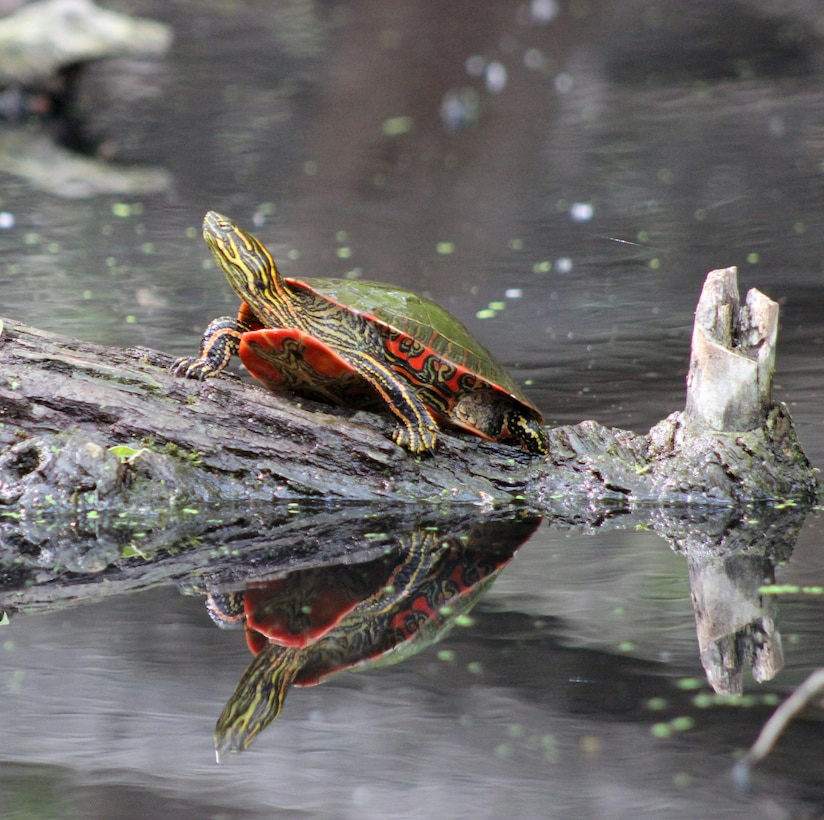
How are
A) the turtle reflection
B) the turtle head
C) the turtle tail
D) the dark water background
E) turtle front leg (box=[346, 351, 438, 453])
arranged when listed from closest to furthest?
1. the dark water background
2. the turtle tail
3. the turtle reflection
4. turtle front leg (box=[346, 351, 438, 453])
5. the turtle head

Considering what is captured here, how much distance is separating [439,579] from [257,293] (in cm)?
101

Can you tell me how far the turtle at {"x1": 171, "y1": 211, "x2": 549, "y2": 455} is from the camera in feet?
10.5

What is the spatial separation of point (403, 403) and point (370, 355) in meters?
0.16

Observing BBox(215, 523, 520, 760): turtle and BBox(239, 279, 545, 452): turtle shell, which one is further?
BBox(239, 279, 545, 452): turtle shell

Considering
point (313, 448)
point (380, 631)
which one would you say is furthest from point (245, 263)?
point (380, 631)

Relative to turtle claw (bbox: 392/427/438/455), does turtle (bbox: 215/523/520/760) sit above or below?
below

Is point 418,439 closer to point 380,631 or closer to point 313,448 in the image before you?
point 313,448

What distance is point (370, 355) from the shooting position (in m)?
3.24

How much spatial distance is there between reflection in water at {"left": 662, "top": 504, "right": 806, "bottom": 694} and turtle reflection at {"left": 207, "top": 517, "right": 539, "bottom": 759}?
456 mm

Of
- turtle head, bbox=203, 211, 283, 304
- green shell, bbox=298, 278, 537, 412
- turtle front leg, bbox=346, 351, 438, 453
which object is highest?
turtle head, bbox=203, 211, 283, 304

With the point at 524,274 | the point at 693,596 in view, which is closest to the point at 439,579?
the point at 693,596

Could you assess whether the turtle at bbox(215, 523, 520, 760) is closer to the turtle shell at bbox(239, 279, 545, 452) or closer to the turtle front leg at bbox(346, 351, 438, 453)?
the turtle front leg at bbox(346, 351, 438, 453)

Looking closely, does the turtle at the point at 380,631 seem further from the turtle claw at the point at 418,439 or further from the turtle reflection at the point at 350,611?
the turtle claw at the point at 418,439

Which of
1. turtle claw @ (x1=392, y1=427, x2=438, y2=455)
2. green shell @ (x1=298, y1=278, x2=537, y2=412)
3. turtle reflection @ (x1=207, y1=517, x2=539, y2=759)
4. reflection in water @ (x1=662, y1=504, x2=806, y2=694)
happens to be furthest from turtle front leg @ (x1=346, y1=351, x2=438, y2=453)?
reflection in water @ (x1=662, y1=504, x2=806, y2=694)
